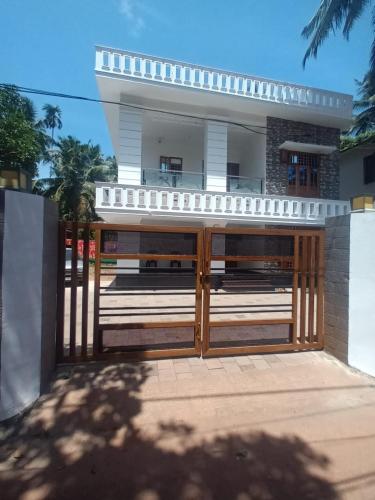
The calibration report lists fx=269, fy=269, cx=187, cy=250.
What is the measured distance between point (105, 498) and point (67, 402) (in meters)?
1.19

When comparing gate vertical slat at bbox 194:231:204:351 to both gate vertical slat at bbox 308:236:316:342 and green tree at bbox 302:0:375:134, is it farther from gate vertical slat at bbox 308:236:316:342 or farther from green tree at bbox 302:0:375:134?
green tree at bbox 302:0:375:134

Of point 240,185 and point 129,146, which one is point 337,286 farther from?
point 129,146

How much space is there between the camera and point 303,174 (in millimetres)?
11516

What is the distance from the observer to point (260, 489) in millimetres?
1799

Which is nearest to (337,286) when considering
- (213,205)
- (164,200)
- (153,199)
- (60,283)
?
(60,283)

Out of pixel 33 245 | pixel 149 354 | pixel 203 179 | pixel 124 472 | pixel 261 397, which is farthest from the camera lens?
pixel 203 179

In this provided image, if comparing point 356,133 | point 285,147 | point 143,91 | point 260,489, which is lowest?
point 260,489

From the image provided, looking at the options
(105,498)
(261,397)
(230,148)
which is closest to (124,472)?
(105,498)

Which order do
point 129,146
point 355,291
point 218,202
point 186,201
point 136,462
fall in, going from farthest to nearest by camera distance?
1. point 129,146
2. point 218,202
3. point 186,201
4. point 355,291
5. point 136,462

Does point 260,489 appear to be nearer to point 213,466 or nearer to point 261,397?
point 213,466

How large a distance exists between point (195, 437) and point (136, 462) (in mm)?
513

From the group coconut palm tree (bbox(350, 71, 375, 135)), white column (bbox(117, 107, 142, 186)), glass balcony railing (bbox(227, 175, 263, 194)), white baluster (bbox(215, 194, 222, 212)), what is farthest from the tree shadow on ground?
coconut palm tree (bbox(350, 71, 375, 135))

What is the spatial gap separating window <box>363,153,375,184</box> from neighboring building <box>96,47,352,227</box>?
2207 mm

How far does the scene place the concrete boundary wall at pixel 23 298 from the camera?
2359 mm
